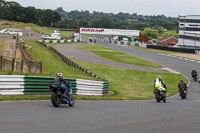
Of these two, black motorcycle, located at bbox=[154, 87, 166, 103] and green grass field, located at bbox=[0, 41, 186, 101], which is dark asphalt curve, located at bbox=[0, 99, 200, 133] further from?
green grass field, located at bbox=[0, 41, 186, 101]

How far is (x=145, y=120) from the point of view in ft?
40.9

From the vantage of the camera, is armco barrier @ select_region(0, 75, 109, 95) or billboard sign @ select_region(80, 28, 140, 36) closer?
armco barrier @ select_region(0, 75, 109, 95)

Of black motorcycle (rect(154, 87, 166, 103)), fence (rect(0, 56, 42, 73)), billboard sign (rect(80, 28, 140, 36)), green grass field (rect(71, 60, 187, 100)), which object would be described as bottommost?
green grass field (rect(71, 60, 187, 100))

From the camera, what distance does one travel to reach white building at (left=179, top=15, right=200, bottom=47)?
12594cm

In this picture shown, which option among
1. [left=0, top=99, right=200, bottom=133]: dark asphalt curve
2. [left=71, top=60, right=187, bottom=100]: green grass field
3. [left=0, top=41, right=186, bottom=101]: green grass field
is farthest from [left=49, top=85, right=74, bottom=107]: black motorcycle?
[left=71, top=60, right=187, bottom=100]: green grass field

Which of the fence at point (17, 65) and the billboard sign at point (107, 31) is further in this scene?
the billboard sign at point (107, 31)

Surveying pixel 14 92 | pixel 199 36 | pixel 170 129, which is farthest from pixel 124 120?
pixel 199 36

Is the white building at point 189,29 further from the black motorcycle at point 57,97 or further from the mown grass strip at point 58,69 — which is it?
the black motorcycle at point 57,97

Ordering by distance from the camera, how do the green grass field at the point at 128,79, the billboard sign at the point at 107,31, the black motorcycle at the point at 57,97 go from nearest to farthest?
the black motorcycle at the point at 57,97 → the green grass field at the point at 128,79 → the billboard sign at the point at 107,31

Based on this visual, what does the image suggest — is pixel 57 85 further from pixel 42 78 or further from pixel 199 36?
pixel 199 36

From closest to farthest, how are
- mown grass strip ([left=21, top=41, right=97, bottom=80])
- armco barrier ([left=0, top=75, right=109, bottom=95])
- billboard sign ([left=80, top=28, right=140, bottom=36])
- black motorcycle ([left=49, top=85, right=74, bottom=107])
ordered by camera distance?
black motorcycle ([left=49, top=85, right=74, bottom=107]) → armco barrier ([left=0, top=75, right=109, bottom=95]) → mown grass strip ([left=21, top=41, right=97, bottom=80]) → billboard sign ([left=80, top=28, right=140, bottom=36])

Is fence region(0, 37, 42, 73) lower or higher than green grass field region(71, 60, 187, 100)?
higher

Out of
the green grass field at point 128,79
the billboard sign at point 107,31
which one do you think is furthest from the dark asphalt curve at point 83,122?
the billboard sign at point 107,31

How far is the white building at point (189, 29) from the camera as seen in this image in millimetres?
125944
